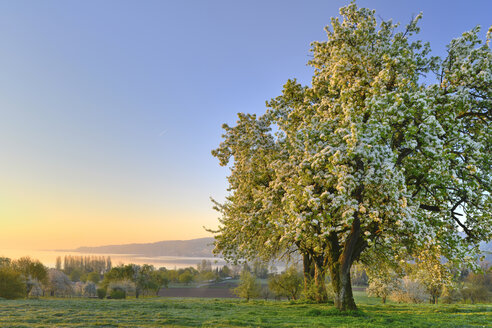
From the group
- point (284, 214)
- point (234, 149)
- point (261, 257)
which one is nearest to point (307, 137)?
point (284, 214)

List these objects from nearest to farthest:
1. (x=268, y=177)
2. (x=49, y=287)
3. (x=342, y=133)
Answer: (x=342, y=133)
(x=268, y=177)
(x=49, y=287)

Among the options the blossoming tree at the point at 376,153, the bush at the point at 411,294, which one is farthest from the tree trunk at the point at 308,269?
the bush at the point at 411,294

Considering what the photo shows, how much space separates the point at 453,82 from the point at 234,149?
1712cm

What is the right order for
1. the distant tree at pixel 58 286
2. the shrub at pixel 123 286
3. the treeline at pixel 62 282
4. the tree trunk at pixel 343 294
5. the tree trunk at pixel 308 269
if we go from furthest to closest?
the distant tree at pixel 58 286
the shrub at pixel 123 286
the treeline at pixel 62 282
the tree trunk at pixel 308 269
the tree trunk at pixel 343 294

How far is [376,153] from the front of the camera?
1619 centimetres

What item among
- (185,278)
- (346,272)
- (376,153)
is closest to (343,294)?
(346,272)

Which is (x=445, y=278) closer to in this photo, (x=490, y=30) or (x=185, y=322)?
(x=490, y=30)

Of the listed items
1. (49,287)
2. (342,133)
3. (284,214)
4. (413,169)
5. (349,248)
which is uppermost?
(342,133)

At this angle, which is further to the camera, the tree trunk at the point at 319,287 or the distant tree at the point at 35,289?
the distant tree at the point at 35,289

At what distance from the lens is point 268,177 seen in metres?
26.5

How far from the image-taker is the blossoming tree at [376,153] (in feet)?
53.9

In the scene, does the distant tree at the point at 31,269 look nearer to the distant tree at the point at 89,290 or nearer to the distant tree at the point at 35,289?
the distant tree at the point at 35,289

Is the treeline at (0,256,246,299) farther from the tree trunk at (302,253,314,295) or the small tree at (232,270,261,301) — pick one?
the tree trunk at (302,253,314,295)

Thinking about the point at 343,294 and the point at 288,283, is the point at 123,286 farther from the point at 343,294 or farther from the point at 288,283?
the point at 343,294
